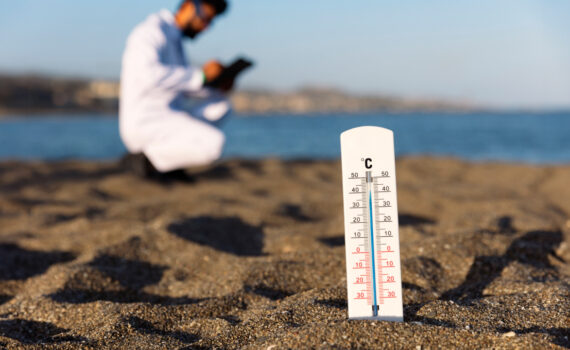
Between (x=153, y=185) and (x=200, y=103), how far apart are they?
2.05m

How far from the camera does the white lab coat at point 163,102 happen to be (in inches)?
178

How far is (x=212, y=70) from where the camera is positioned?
452 cm

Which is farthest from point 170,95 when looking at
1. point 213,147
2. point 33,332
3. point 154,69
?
point 33,332

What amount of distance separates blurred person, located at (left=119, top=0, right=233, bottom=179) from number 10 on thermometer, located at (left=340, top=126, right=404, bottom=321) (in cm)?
264

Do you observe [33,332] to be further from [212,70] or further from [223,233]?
[212,70]

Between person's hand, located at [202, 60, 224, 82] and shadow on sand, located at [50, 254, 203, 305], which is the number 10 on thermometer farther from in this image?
person's hand, located at [202, 60, 224, 82]

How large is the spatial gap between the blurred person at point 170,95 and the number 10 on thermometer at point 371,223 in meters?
2.64

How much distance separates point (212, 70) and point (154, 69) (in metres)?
0.48

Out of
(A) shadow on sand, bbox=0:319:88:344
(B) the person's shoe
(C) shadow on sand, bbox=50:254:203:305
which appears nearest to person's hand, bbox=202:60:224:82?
(B) the person's shoe

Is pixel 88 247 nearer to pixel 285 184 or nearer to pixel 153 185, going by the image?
pixel 153 185

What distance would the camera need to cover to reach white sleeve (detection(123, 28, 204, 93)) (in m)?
4.50

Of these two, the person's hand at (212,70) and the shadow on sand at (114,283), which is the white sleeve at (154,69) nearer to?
the person's hand at (212,70)

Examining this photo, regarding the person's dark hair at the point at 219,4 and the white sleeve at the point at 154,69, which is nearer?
the white sleeve at the point at 154,69

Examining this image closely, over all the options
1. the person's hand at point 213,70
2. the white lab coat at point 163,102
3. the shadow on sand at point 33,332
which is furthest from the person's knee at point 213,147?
the shadow on sand at point 33,332
